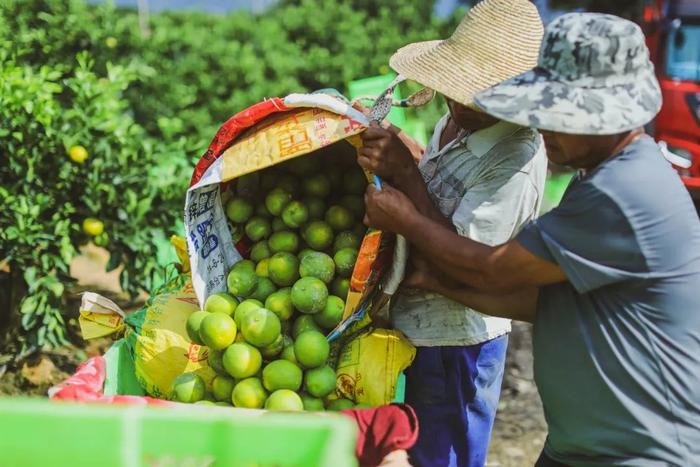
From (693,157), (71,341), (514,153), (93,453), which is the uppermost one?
(514,153)

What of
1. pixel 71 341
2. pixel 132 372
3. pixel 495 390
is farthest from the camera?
pixel 71 341

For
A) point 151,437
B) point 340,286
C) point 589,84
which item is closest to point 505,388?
point 340,286

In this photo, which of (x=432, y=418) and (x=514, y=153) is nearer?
(x=514, y=153)

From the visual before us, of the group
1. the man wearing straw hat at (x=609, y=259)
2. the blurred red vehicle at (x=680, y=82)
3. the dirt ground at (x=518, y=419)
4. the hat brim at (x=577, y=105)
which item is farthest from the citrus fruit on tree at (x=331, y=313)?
the blurred red vehicle at (x=680, y=82)

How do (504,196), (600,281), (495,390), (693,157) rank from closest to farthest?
(600,281)
(504,196)
(495,390)
(693,157)

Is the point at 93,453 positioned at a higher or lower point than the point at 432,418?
higher

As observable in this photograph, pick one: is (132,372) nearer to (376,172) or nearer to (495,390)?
(376,172)

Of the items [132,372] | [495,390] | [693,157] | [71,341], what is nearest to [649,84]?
[495,390]

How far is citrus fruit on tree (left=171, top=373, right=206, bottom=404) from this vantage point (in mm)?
2078

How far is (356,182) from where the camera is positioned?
7.88 feet

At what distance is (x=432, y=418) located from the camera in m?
2.44

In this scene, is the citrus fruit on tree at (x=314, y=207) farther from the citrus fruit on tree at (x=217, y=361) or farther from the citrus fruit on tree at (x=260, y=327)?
the citrus fruit on tree at (x=217, y=361)

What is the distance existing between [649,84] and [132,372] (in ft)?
5.41

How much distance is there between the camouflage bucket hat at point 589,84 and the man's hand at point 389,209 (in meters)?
0.38
